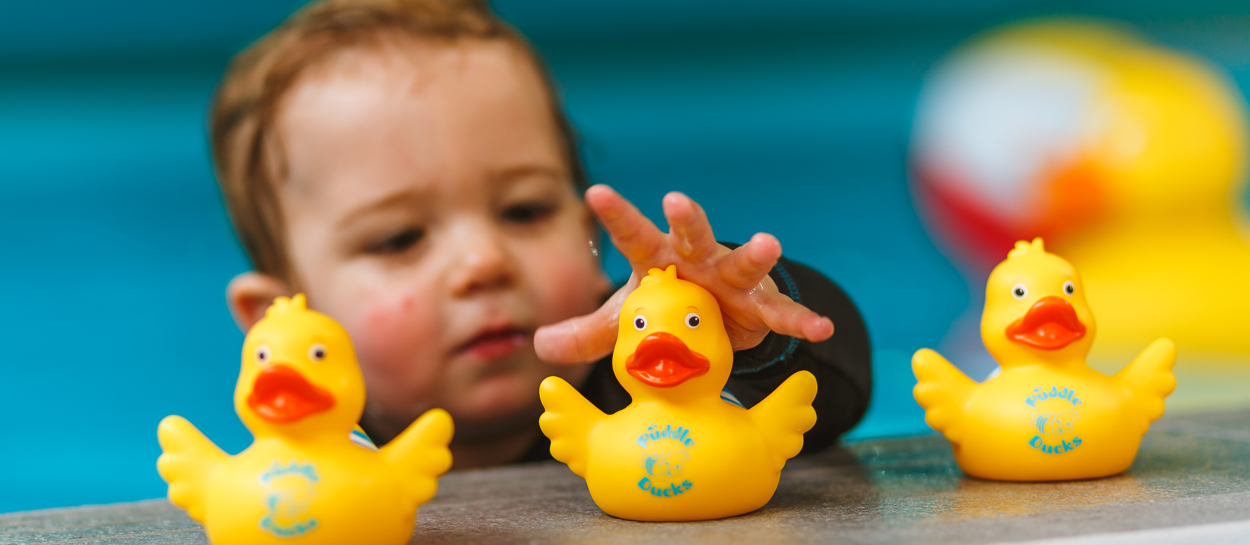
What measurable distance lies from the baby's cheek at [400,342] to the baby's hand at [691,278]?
50 centimetres

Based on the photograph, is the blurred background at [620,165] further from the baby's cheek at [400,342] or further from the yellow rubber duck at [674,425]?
the yellow rubber duck at [674,425]

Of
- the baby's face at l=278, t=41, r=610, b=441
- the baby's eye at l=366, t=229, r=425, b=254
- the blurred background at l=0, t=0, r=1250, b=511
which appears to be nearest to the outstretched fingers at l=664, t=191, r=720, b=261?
the baby's face at l=278, t=41, r=610, b=441

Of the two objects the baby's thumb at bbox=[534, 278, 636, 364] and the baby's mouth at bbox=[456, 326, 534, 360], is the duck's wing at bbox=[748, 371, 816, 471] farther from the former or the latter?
the baby's mouth at bbox=[456, 326, 534, 360]

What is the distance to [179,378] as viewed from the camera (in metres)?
3.25

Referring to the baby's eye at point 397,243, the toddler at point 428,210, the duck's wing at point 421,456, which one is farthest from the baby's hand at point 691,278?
the baby's eye at point 397,243

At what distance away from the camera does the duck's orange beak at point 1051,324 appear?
773 mm

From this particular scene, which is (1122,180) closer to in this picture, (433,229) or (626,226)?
(433,229)

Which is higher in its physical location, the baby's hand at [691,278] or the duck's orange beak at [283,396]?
the baby's hand at [691,278]

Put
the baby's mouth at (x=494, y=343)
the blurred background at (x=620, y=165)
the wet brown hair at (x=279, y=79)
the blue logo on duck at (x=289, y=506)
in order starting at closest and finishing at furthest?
the blue logo on duck at (x=289, y=506)
the baby's mouth at (x=494, y=343)
the wet brown hair at (x=279, y=79)
the blurred background at (x=620, y=165)

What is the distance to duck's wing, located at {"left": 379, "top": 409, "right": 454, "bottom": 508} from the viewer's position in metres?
0.64

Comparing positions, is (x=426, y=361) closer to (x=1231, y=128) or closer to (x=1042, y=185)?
(x=1042, y=185)

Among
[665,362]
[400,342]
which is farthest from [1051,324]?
[400,342]

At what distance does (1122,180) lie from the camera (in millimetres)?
3252

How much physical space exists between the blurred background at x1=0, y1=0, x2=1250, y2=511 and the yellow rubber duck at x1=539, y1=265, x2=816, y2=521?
2386mm
